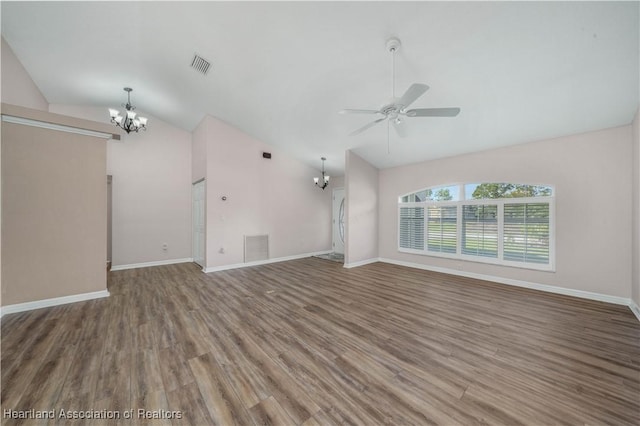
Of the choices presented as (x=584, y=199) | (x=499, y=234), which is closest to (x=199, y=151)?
(x=499, y=234)

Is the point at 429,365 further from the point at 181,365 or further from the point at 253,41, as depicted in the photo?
the point at 253,41

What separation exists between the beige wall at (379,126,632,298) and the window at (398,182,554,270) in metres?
0.17

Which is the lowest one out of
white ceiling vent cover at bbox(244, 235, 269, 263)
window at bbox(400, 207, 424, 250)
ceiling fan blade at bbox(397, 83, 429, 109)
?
white ceiling vent cover at bbox(244, 235, 269, 263)

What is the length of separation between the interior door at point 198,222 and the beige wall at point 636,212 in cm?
752

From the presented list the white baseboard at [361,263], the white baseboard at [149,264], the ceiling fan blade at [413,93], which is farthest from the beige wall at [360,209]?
the white baseboard at [149,264]

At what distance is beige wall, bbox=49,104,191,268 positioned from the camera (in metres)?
5.47

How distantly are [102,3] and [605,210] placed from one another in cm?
768

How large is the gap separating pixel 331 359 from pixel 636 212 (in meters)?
4.71

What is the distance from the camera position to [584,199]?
373 centimetres

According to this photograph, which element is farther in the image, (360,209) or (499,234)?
(360,209)

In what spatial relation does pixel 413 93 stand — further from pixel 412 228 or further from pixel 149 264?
pixel 149 264

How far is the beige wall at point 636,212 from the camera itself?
3.04 metres

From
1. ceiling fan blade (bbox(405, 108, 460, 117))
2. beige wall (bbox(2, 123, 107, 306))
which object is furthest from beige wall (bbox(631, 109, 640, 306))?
beige wall (bbox(2, 123, 107, 306))

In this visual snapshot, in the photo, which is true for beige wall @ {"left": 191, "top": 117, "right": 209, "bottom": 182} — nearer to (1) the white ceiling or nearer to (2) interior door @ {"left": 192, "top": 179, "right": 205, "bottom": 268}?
(2) interior door @ {"left": 192, "top": 179, "right": 205, "bottom": 268}
